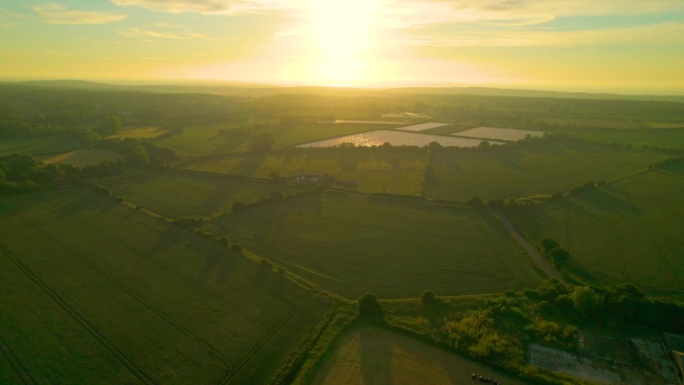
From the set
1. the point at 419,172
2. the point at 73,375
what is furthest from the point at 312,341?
the point at 419,172

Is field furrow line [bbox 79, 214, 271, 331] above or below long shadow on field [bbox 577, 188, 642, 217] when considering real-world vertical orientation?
below

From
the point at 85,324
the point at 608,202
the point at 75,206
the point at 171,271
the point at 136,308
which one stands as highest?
the point at 608,202

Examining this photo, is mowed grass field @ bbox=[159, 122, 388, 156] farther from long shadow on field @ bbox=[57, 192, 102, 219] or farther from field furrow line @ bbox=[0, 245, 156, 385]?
field furrow line @ bbox=[0, 245, 156, 385]

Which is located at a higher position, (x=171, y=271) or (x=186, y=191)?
(x=186, y=191)

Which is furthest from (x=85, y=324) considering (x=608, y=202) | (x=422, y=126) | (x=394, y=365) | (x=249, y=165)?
A: (x=422, y=126)

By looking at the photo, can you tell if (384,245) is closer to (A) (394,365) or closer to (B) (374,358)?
(B) (374,358)

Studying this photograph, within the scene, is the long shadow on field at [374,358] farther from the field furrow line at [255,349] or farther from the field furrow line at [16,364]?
the field furrow line at [16,364]

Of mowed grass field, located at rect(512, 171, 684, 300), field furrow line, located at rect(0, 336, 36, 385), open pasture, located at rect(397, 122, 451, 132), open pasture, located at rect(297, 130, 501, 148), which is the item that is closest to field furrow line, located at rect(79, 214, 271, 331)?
field furrow line, located at rect(0, 336, 36, 385)
